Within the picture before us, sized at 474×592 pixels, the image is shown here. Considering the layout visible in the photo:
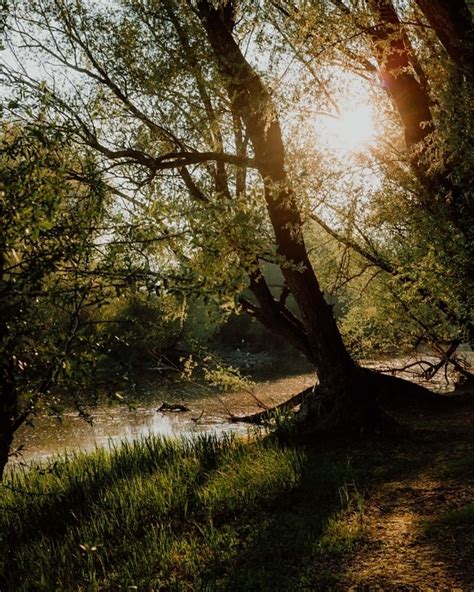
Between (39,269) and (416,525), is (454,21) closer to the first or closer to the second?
(39,269)

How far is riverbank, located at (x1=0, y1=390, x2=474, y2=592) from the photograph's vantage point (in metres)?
5.16

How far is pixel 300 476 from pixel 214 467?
147 centimetres

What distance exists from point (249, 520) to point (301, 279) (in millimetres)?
4511

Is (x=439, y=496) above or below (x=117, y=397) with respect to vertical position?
below

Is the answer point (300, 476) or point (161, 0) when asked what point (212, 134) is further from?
point (300, 476)

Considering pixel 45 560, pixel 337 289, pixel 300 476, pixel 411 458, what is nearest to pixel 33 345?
pixel 45 560

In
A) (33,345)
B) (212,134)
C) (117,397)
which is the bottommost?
(117,397)

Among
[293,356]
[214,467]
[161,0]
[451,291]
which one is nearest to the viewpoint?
[214,467]

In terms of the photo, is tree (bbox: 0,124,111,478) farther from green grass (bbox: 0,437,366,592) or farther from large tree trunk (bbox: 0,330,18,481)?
green grass (bbox: 0,437,366,592)

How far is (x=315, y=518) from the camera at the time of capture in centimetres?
636

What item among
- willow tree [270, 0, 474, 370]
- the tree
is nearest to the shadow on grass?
the tree

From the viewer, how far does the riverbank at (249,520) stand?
16.9 ft

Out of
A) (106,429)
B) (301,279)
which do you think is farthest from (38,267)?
(106,429)

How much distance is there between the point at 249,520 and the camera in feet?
21.0
